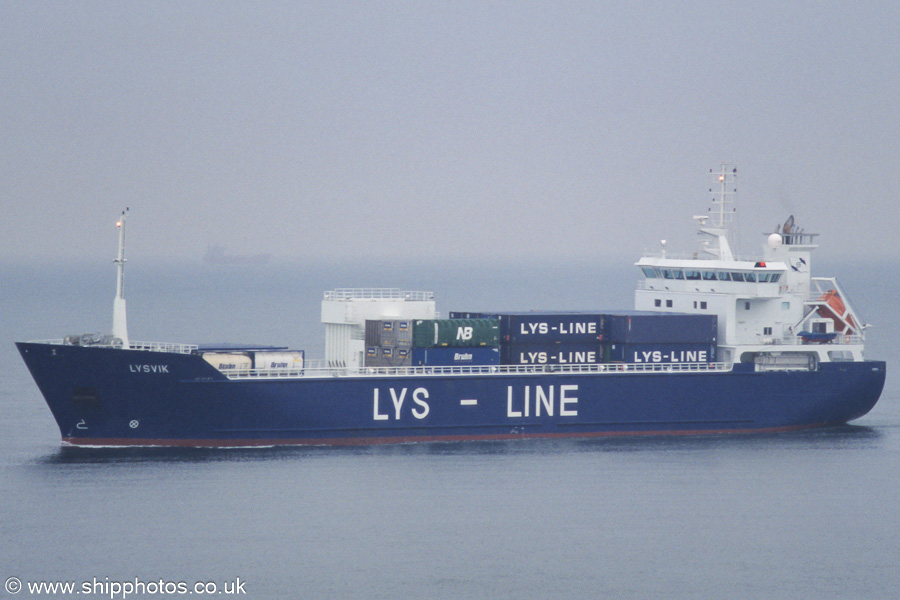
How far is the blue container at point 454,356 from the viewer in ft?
143

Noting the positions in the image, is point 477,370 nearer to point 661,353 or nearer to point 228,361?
point 661,353

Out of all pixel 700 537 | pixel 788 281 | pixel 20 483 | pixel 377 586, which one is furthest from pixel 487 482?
pixel 788 281

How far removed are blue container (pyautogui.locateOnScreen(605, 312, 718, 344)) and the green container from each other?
4474 mm

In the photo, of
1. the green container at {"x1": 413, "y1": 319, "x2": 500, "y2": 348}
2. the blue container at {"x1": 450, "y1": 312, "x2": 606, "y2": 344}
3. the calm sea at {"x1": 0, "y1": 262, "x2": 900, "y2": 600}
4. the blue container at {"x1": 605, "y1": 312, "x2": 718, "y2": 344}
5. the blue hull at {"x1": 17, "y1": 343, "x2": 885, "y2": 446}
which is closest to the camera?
the calm sea at {"x1": 0, "y1": 262, "x2": 900, "y2": 600}

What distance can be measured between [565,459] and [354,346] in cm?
870

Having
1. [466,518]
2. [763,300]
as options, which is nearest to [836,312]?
[763,300]

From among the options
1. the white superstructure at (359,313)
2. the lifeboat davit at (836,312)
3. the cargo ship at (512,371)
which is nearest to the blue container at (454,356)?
the cargo ship at (512,371)

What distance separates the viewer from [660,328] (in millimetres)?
45969

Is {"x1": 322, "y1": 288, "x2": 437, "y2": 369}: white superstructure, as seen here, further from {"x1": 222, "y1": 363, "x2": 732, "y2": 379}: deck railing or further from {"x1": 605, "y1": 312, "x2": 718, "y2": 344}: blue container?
{"x1": 605, "y1": 312, "x2": 718, "y2": 344}: blue container

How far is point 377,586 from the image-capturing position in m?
28.6

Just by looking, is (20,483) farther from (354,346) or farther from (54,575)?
(354,346)

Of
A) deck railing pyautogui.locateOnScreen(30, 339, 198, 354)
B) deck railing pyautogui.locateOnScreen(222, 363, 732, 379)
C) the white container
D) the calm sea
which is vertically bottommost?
the calm sea

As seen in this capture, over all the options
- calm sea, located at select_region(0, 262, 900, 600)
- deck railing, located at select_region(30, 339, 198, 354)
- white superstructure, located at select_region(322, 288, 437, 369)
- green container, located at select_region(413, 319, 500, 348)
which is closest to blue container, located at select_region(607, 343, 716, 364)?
calm sea, located at select_region(0, 262, 900, 600)

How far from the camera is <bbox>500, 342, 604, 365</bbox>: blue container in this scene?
1780 inches
